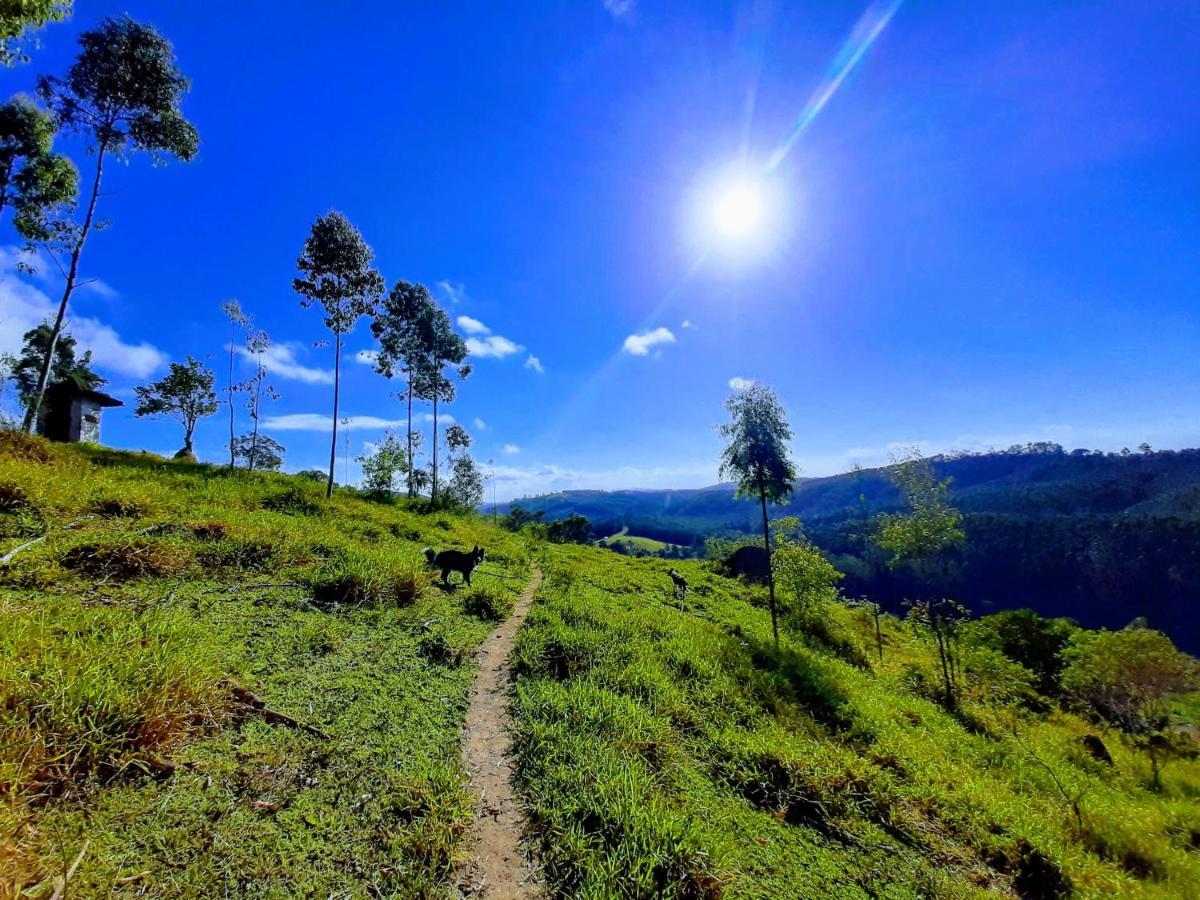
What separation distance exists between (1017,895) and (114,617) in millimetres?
11642

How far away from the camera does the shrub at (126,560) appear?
23.3ft

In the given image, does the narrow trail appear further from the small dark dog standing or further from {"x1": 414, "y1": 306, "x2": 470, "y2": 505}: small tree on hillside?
{"x1": 414, "y1": 306, "x2": 470, "y2": 505}: small tree on hillside

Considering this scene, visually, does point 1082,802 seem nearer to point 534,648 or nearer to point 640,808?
point 640,808

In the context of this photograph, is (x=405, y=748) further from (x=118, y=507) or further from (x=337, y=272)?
(x=337, y=272)

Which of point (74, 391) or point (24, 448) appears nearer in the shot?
point (24, 448)

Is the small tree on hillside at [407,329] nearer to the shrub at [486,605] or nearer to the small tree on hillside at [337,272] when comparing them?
the small tree on hillside at [337,272]

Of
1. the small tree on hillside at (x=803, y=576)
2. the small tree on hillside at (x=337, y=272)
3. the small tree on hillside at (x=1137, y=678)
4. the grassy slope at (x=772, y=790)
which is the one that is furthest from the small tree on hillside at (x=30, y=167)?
Result: the small tree on hillside at (x=1137, y=678)

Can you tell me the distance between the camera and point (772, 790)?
5938 mm

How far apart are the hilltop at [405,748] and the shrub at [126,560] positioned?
45 millimetres

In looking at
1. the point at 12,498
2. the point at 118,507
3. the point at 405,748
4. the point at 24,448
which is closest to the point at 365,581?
the point at 405,748

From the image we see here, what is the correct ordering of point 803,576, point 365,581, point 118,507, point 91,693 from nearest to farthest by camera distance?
point 91,693
point 365,581
point 118,507
point 803,576

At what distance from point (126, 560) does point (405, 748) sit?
6.67 meters

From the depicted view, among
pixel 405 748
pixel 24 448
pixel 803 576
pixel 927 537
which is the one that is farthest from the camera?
pixel 803 576

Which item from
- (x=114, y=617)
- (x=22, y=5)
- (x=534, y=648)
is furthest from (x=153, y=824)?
(x=22, y=5)
